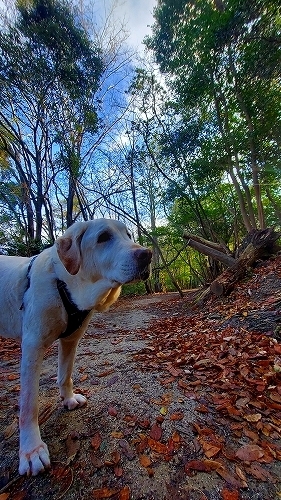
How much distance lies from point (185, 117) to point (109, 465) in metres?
13.5

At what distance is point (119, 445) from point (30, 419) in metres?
0.61

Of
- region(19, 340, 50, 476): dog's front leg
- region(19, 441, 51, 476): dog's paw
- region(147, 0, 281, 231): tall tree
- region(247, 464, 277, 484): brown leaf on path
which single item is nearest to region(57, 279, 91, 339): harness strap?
region(19, 340, 50, 476): dog's front leg

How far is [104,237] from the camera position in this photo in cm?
191

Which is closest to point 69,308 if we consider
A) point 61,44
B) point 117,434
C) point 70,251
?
point 70,251

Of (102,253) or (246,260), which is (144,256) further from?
(246,260)

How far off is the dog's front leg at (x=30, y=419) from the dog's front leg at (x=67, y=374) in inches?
17.8

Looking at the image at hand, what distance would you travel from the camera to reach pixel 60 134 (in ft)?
41.2

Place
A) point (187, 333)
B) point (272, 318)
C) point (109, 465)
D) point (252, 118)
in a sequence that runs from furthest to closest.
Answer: point (252, 118) → point (187, 333) → point (272, 318) → point (109, 465)

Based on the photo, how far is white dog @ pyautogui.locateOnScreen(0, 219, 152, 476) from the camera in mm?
1552

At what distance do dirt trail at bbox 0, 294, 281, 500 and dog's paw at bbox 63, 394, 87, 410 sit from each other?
0.17 feet

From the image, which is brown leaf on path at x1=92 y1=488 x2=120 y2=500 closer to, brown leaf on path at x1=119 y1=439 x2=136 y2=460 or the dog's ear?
brown leaf on path at x1=119 y1=439 x2=136 y2=460

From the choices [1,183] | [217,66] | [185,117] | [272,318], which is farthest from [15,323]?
[1,183]

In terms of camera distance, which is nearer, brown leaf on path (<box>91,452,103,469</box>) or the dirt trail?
the dirt trail

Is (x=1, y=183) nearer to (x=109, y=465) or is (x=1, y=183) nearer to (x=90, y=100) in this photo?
(x=90, y=100)
